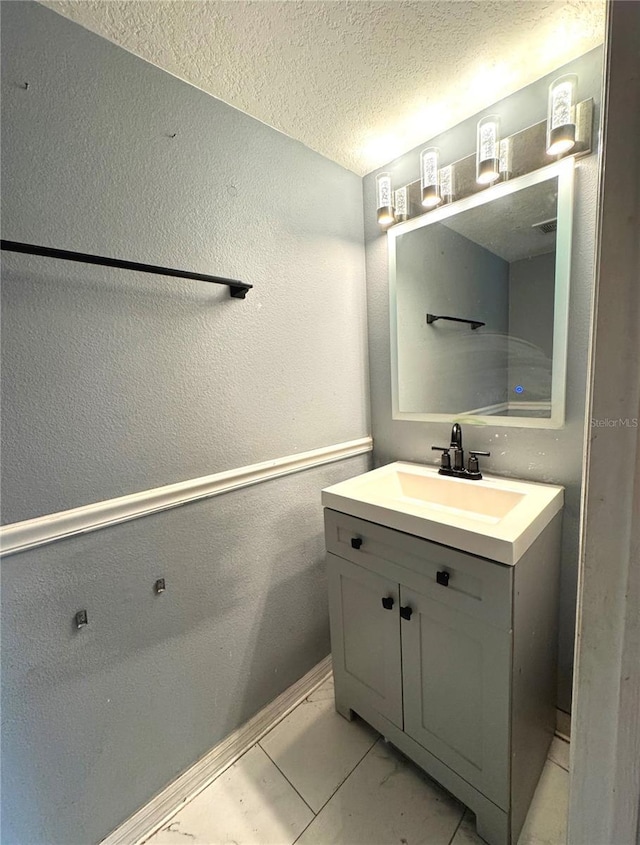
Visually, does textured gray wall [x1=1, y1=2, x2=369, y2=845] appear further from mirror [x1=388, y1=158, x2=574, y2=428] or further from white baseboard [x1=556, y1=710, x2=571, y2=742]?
white baseboard [x1=556, y1=710, x2=571, y2=742]

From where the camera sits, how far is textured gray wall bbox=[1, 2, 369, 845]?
0.80 meters

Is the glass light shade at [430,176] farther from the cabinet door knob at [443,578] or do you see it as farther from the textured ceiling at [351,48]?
the cabinet door knob at [443,578]

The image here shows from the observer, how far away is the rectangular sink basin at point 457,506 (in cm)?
84

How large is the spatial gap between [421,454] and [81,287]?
4.14ft

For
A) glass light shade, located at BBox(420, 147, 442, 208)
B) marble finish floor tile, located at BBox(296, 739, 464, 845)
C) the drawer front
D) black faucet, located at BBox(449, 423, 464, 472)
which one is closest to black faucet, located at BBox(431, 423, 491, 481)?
black faucet, located at BBox(449, 423, 464, 472)

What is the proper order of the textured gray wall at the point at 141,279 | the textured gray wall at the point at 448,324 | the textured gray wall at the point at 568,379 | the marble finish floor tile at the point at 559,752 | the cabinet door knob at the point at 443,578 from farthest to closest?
the textured gray wall at the point at 448,324
the marble finish floor tile at the point at 559,752
the textured gray wall at the point at 568,379
the cabinet door knob at the point at 443,578
the textured gray wall at the point at 141,279

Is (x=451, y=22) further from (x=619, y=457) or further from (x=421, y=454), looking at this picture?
(x=421, y=454)

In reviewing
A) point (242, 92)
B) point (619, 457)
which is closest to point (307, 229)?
point (242, 92)

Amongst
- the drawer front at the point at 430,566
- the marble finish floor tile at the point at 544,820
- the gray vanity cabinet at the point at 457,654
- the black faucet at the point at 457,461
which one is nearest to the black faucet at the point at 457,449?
the black faucet at the point at 457,461

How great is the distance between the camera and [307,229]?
1322 mm

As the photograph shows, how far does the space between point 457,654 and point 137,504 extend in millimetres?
941

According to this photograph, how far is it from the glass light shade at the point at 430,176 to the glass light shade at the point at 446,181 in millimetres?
27

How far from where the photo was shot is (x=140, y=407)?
0.96m

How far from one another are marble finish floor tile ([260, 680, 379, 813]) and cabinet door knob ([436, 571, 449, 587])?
30.2 inches
